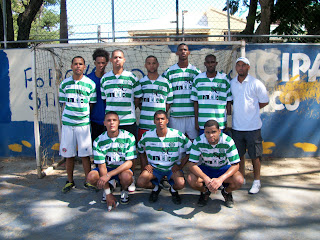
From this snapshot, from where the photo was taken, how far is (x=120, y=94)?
3920 millimetres

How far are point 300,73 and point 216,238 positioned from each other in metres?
3.76

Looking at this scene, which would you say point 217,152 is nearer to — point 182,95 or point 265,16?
point 182,95

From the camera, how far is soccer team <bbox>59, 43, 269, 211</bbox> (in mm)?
3492

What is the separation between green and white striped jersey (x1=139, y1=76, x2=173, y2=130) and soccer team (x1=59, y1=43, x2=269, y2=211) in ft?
0.04

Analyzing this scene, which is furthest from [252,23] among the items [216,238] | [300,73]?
[216,238]

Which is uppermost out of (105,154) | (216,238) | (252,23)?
(252,23)

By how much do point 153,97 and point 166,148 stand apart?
2.57 ft

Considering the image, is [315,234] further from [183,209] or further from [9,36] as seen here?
[9,36]

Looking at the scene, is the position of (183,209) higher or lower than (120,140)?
lower

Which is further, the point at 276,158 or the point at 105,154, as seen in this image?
the point at 276,158

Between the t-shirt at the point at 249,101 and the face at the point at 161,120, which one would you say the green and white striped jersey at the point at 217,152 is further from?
the t-shirt at the point at 249,101

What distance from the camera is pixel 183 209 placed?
136 inches

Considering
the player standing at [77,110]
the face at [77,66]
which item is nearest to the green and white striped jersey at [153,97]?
the player standing at [77,110]

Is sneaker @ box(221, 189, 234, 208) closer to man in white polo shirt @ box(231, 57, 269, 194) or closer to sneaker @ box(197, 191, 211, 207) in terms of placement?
sneaker @ box(197, 191, 211, 207)
